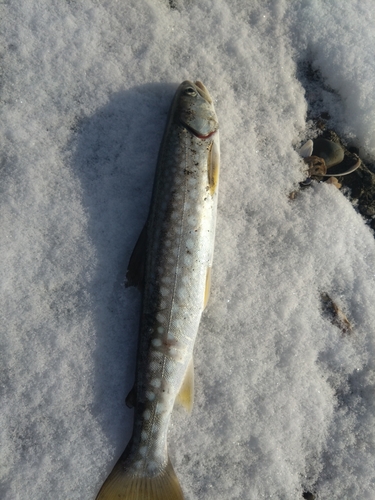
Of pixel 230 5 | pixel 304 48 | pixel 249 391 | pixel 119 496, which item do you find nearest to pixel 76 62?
pixel 230 5

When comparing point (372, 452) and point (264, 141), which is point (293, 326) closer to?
point (372, 452)

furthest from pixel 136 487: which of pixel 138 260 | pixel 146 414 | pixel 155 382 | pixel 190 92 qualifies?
pixel 190 92

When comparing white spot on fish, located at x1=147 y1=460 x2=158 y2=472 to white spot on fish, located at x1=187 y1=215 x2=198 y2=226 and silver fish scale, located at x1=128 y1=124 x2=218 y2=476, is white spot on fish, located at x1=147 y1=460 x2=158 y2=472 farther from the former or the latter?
white spot on fish, located at x1=187 y1=215 x2=198 y2=226

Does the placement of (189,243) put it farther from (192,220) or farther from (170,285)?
(170,285)

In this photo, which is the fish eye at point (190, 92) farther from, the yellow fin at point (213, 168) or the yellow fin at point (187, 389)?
the yellow fin at point (187, 389)

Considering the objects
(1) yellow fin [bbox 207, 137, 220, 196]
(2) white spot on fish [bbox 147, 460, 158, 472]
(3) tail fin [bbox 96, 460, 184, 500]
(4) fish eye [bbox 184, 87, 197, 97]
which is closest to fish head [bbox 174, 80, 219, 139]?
(4) fish eye [bbox 184, 87, 197, 97]

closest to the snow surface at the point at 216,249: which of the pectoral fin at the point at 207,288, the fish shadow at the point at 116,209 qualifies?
the fish shadow at the point at 116,209
